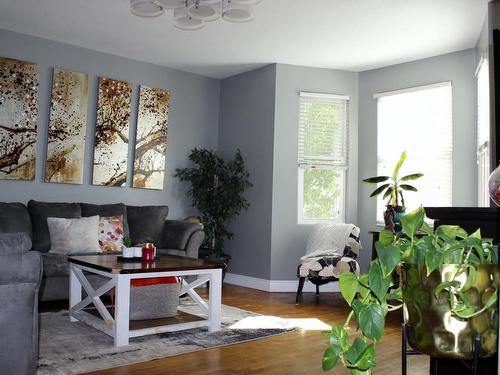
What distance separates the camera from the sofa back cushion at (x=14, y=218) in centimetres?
462

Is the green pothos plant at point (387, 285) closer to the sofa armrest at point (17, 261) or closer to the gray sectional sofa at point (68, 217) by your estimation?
the sofa armrest at point (17, 261)

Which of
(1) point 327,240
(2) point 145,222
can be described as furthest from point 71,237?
(1) point 327,240

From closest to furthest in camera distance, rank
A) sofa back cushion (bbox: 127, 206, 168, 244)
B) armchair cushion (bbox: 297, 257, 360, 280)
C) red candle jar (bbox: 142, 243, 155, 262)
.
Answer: red candle jar (bbox: 142, 243, 155, 262), armchair cushion (bbox: 297, 257, 360, 280), sofa back cushion (bbox: 127, 206, 168, 244)

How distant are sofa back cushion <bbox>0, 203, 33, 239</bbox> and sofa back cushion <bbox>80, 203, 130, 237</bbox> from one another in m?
0.61

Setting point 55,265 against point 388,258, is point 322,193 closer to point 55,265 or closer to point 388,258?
point 55,265

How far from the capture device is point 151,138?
20.3ft

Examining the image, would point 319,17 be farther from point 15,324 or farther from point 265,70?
point 15,324

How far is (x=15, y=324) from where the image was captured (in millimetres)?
2066

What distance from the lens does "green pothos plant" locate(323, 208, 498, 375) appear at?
92 cm

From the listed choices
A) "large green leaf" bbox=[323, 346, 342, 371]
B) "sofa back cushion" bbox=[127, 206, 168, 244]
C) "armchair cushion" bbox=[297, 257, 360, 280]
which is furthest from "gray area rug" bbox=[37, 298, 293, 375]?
"large green leaf" bbox=[323, 346, 342, 371]

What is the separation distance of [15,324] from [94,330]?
171cm

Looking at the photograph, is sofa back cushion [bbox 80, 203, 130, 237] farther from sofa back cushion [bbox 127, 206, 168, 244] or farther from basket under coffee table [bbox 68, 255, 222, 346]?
basket under coffee table [bbox 68, 255, 222, 346]

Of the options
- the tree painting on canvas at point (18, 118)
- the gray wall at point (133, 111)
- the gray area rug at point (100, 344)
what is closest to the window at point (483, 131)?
the gray area rug at point (100, 344)

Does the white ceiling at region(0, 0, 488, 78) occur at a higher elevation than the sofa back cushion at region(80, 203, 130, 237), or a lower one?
higher
